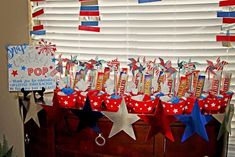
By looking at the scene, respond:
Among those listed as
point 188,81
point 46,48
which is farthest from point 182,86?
point 46,48

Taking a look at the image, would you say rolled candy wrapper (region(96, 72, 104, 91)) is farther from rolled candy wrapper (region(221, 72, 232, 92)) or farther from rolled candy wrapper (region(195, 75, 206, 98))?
rolled candy wrapper (region(221, 72, 232, 92))

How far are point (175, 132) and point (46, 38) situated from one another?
0.93 metres

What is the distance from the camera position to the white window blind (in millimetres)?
1419

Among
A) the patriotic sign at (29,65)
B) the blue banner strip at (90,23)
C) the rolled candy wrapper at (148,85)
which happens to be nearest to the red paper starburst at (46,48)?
the patriotic sign at (29,65)

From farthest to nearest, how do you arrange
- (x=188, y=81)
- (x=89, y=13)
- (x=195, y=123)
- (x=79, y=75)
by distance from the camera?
(x=89, y=13) < (x=79, y=75) < (x=188, y=81) < (x=195, y=123)

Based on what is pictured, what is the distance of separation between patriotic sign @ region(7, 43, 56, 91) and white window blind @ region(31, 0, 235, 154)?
163 millimetres

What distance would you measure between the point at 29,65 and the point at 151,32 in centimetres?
69

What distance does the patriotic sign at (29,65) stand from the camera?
1558mm

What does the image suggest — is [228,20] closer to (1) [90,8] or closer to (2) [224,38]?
(2) [224,38]

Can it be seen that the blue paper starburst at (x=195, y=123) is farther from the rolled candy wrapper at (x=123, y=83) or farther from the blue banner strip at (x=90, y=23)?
the blue banner strip at (x=90, y=23)

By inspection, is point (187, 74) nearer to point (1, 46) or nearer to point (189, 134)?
point (189, 134)

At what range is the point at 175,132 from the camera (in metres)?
1.20

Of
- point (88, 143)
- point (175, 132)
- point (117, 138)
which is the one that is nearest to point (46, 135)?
point (88, 143)

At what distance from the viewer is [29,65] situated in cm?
156
